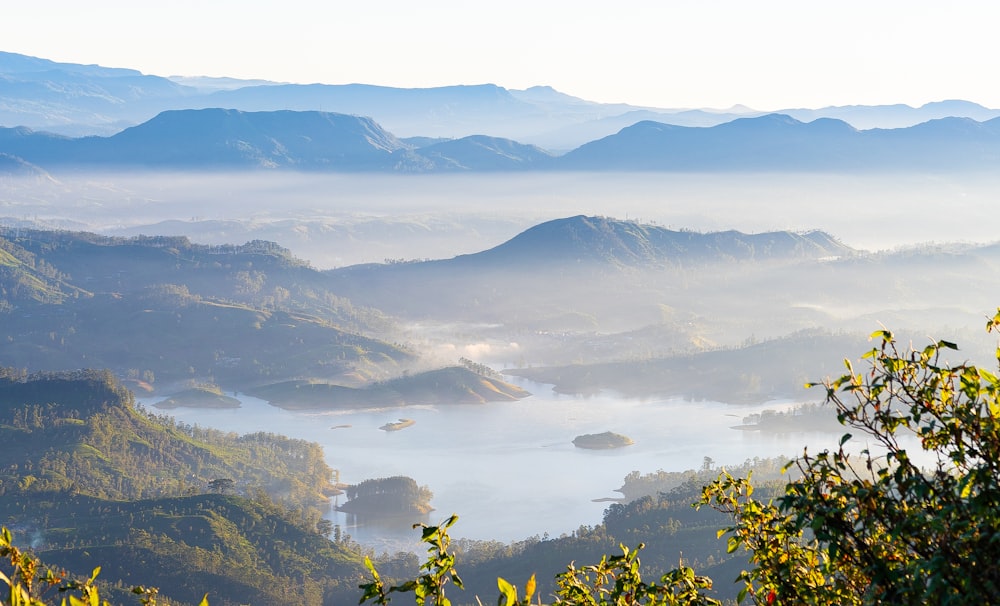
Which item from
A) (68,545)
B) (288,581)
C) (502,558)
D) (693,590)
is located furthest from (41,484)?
(693,590)

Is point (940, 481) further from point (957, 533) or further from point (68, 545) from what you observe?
point (68, 545)

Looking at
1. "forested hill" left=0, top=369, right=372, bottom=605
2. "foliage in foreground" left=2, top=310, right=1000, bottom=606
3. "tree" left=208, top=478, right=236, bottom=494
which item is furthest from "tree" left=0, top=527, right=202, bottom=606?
"tree" left=208, top=478, right=236, bottom=494

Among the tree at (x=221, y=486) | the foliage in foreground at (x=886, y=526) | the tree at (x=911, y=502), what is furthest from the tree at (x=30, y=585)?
the tree at (x=221, y=486)

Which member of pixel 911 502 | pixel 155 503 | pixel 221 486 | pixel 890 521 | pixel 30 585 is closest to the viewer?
pixel 30 585

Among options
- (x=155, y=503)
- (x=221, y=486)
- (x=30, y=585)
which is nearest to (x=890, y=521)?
(x=30, y=585)

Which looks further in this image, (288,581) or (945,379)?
(288,581)


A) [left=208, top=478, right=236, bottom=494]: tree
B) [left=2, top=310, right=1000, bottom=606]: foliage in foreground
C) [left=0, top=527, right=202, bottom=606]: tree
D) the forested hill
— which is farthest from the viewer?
[left=208, top=478, right=236, bottom=494]: tree

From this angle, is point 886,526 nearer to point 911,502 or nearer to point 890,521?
point 890,521

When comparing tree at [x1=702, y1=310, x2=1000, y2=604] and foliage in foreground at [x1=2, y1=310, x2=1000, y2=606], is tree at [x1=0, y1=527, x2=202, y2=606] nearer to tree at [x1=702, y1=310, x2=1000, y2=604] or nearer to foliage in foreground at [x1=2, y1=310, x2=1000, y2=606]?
foliage in foreground at [x1=2, y1=310, x2=1000, y2=606]

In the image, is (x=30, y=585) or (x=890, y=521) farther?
(x=890, y=521)
